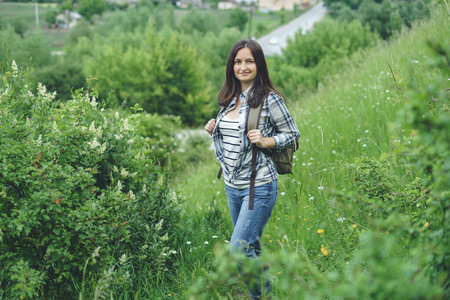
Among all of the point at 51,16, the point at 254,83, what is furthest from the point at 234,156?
the point at 51,16

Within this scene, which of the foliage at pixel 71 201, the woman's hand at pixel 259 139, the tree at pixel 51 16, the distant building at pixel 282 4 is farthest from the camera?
the distant building at pixel 282 4

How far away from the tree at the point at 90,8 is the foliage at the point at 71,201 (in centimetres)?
9643

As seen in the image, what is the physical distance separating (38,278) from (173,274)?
4.52ft

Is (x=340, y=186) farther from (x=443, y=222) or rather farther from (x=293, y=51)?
(x=293, y=51)

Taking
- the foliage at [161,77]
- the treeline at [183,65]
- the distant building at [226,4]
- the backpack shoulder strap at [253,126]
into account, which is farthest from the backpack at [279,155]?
the distant building at [226,4]

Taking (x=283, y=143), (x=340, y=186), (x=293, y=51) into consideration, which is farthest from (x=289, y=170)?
(x=293, y=51)

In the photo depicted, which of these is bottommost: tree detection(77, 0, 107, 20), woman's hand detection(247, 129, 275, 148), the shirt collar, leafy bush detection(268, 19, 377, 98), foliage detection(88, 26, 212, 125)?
foliage detection(88, 26, 212, 125)

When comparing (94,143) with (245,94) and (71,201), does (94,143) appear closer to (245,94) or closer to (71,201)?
(71,201)

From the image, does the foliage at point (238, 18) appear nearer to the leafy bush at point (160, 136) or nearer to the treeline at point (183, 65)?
the treeline at point (183, 65)

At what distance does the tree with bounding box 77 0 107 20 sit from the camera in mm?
89750

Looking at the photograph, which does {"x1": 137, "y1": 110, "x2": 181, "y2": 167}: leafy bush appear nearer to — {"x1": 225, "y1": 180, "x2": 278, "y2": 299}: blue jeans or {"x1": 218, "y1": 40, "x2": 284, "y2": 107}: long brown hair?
{"x1": 218, "y1": 40, "x2": 284, "y2": 107}: long brown hair

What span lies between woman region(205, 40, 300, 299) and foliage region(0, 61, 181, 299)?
32.6 inches

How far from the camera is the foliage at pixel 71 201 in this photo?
8.63 feet

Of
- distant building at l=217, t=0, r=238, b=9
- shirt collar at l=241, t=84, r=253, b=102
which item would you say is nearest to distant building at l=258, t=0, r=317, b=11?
distant building at l=217, t=0, r=238, b=9
